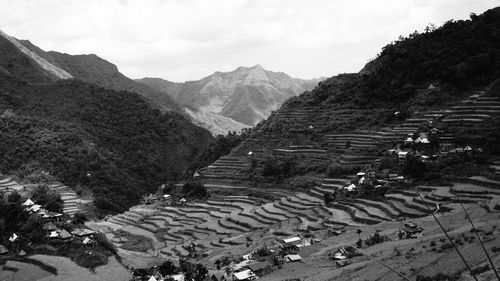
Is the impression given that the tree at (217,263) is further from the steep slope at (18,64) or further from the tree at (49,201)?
the steep slope at (18,64)

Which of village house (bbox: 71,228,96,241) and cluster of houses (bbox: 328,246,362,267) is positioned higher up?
village house (bbox: 71,228,96,241)

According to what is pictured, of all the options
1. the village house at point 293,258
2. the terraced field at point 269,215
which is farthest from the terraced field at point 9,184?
the village house at point 293,258

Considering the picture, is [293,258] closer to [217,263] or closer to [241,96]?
[217,263]

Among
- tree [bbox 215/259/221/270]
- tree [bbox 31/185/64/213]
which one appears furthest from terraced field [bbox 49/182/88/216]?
tree [bbox 215/259/221/270]

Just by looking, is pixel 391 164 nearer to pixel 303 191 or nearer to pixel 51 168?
pixel 303 191

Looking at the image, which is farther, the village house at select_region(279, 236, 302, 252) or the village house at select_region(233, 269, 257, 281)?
the village house at select_region(279, 236, 302, 252)


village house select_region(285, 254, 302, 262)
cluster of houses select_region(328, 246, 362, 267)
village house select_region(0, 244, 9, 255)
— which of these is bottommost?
village house select_region(285, 254, 302, 262)

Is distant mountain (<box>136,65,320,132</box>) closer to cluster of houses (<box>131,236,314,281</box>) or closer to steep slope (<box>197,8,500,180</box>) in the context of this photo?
steep slope (<box>197,8,500,180</box>)
